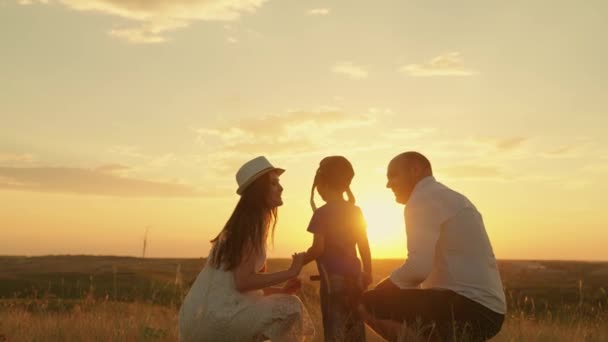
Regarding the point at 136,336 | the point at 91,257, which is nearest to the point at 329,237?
the point at 136,336

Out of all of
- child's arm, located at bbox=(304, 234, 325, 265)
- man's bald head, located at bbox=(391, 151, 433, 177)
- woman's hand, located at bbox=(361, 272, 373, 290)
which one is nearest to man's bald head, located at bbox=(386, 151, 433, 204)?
man's bald head, located at bbox=(391, 151, 433, 177)

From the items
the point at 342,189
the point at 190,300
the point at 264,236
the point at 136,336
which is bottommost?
the point at 136,336

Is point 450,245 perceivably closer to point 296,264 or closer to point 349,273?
point 349,273

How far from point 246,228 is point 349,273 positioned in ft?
3.87

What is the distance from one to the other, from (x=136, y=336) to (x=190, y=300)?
1.32 metres

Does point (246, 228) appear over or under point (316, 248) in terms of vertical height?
over

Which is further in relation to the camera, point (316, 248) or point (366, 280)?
point (366, 280)

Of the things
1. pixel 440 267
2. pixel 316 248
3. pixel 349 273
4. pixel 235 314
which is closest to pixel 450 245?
pixel 440 267

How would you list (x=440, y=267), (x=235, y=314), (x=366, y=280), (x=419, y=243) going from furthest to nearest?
(x=366, y=280)
(x=235, y=314)
(x=440, y=267)
(x=419, y=243)

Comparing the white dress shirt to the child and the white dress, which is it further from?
the white dress

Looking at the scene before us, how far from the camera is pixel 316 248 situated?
21.7 ft

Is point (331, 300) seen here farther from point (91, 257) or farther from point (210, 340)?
point (91, 257)

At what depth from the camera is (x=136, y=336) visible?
7.33 meters

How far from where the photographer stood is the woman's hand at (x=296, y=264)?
615 cm
